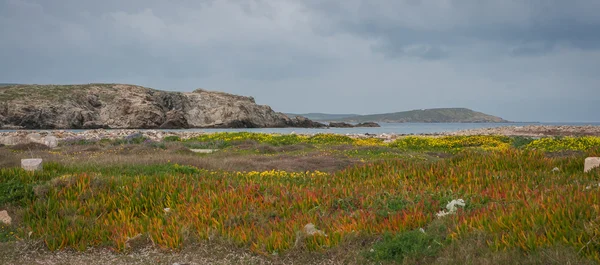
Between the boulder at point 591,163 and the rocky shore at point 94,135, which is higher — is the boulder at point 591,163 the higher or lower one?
the higher one

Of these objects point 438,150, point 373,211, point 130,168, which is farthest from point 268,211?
point 438,150

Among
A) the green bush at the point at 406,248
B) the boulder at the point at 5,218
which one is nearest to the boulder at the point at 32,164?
the boulder at the point at 5,218

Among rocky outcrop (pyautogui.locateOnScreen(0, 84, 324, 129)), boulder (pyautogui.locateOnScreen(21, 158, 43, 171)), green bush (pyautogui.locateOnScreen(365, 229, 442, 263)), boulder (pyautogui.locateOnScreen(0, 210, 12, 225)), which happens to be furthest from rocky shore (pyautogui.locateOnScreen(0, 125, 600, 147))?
rocky outcrop (pyautogui.locateOnScreen(0, 84, 324, 129))

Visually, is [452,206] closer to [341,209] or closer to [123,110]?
[341,209]

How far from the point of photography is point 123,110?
80.2 m

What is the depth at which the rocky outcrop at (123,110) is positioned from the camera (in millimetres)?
74438

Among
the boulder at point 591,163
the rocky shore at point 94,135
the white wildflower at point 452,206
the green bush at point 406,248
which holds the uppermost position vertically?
the boulder at point 591,163

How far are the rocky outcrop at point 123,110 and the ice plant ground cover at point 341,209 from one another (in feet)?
232

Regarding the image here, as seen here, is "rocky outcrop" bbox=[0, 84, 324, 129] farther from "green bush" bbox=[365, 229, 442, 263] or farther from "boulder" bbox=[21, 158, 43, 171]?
"green bush" bbox=[365, 229, 442, 263]

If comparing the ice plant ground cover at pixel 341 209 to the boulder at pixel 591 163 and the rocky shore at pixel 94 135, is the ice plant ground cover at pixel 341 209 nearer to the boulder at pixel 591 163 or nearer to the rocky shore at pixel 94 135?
the boulder at pixel 591 163

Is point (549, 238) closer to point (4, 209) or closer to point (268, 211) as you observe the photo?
point (268, 211)

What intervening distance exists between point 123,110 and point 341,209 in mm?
79132

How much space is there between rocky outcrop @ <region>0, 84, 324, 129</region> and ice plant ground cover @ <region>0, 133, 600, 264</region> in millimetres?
70576

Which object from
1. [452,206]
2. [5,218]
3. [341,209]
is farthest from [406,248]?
[5,218]
